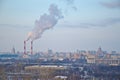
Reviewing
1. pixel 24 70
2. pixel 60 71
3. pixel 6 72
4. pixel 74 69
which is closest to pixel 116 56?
pixel 74 69

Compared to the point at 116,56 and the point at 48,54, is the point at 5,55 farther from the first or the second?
the point at 116,56

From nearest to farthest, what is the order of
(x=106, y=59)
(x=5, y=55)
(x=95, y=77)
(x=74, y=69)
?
(x=95, y=77), (x=74, y=69), (x=5, y=55), (x=106, y=59)

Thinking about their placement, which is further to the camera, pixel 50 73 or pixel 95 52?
pixel 95 52

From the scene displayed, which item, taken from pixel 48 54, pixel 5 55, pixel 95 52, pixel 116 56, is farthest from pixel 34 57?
pixel 116 56

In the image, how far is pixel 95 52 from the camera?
18.6 ft

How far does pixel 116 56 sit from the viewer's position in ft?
18.1

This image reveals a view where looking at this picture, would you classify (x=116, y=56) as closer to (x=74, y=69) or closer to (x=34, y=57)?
(x=74, y=69)

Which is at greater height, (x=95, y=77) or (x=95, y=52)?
(x=95, y=52)

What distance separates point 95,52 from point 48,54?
114 cm

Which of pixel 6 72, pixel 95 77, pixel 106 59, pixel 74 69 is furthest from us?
pixel 106 59

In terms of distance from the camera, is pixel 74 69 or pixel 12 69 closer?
pixel 12 69

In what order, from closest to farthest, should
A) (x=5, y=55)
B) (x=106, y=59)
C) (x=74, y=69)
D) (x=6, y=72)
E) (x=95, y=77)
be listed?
(x=6, y=72), (x=95, y=77), (x=74, y=69), (x=5, y=55), (x=106, y=59)

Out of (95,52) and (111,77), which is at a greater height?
(95,52)

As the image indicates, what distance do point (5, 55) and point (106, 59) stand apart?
2.38 meters
